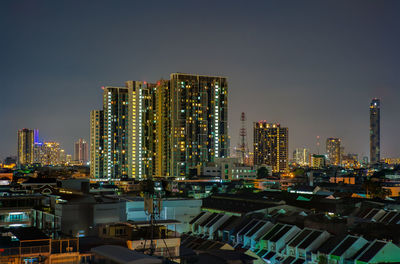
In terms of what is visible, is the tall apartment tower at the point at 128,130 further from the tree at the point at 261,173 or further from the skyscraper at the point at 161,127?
the tree at the point at 261,173

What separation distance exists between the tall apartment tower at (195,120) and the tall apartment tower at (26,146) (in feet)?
392

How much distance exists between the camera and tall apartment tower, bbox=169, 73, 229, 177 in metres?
77.5

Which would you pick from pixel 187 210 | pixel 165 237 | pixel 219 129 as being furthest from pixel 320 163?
pixel 165 237

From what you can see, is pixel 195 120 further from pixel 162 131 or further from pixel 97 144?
pixel 97 144

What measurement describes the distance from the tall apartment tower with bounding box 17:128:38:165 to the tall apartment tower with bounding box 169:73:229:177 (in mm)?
119394

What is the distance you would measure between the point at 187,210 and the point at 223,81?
49949 mm

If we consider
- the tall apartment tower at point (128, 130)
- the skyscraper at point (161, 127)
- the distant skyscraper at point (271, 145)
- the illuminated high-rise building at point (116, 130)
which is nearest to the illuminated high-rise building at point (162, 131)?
the skyscraper at point (161, 127)

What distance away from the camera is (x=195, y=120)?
7819 centimetres

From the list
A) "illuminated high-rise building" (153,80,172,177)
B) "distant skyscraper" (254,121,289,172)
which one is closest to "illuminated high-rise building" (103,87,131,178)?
"illuminated high-rise building" (153,80,172,177)

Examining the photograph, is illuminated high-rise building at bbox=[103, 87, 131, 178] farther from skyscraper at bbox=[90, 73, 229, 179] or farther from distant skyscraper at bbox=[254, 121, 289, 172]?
distant skyscraper at bbox=[254, 121, 289, 172]

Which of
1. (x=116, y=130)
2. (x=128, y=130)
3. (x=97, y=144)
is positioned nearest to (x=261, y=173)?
(x=128, y=130)

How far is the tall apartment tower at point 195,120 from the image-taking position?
77.5 metres

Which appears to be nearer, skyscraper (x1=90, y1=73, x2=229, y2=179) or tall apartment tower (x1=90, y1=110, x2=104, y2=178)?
skyscraper (x1=90, y1=73, x2=229, y2=179)

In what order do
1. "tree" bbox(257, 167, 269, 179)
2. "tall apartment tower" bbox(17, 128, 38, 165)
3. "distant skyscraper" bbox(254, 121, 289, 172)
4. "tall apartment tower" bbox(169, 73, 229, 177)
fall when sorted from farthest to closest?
"tall apartment tower" bbox(17, 128, 38, 165) < "distant skyscraper" bbox(254, 121, 289, 172) < "tree" bbox(257, 167, 269, 179) < "tall apartment tower" bbox(169, 73, 229, 177)
